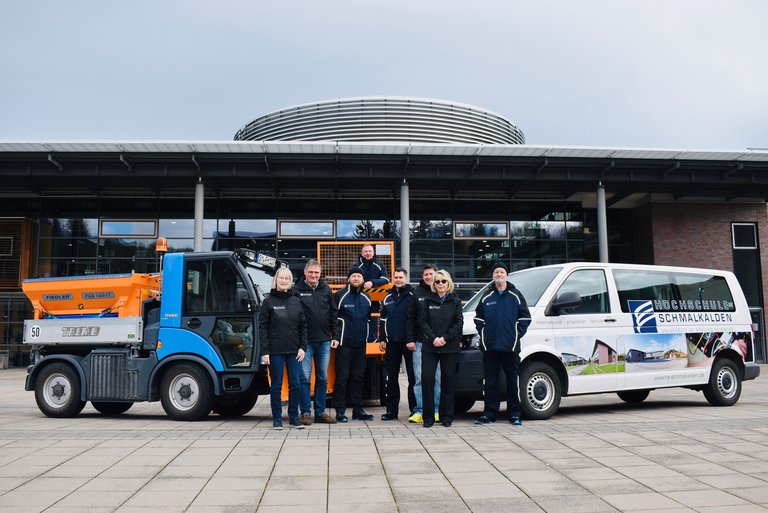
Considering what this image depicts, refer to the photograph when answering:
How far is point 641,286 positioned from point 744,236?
17202mm

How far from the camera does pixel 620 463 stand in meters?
5.43

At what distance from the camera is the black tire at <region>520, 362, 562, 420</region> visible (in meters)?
7.95

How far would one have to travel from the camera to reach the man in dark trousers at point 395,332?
26.3 ft

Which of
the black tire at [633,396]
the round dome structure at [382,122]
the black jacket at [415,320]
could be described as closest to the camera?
the black jacket at [415,320]

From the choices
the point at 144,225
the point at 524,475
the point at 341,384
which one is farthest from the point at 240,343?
the point at 144,225

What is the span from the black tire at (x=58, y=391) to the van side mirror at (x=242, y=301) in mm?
2503

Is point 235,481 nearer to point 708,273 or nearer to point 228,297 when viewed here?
point 228,297

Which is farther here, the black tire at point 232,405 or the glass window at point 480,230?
the glass window at point 480,230

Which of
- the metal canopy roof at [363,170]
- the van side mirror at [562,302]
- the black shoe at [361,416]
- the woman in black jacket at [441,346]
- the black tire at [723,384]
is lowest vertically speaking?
the black shoe at [361,416]

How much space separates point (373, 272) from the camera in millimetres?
8742

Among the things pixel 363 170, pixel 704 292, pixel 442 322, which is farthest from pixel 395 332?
pixel 363 170

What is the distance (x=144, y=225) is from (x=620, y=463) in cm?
1957

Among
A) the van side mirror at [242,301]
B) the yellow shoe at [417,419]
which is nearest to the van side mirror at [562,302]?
the yellow shoe at [417,419]

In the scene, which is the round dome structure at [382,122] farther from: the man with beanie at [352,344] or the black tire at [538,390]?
the black tire at [538,390]
